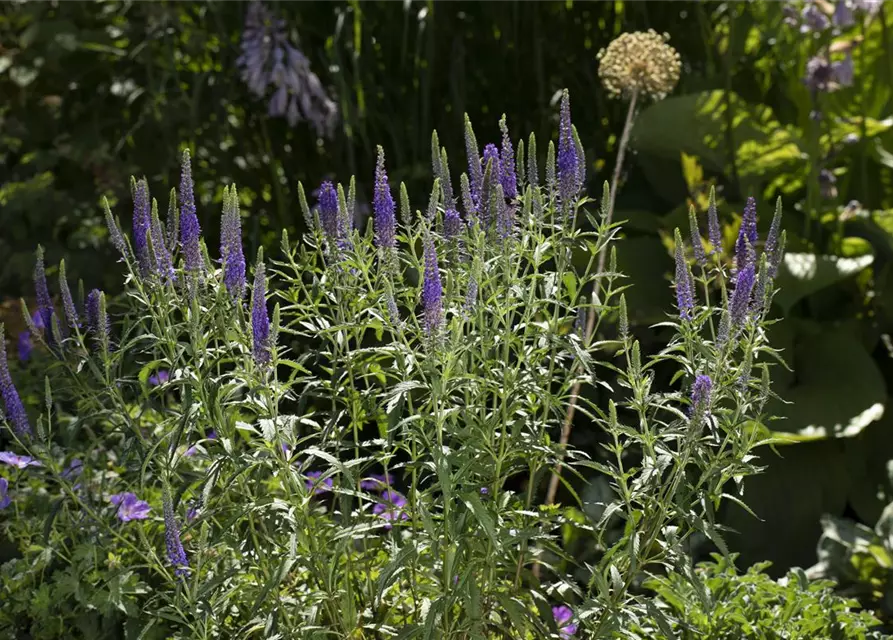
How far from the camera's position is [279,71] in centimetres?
405

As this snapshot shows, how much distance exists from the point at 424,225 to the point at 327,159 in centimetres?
282

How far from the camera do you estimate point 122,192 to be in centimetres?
456

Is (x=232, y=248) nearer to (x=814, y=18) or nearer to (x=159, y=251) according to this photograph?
(x=159, y=251)

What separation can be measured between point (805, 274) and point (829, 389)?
0.35m

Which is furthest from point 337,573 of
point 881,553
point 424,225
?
point 881,553

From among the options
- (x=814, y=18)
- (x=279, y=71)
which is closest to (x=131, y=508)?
(x=279, y=71)

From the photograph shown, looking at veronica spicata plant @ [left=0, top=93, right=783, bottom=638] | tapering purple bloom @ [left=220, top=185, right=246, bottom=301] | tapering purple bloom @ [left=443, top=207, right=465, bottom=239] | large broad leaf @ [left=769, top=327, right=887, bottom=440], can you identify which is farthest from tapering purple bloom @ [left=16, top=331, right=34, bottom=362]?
large broad leaf @ [left=769, top=327, right=887, bottom=440]

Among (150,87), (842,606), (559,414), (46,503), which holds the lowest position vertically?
(842,606)

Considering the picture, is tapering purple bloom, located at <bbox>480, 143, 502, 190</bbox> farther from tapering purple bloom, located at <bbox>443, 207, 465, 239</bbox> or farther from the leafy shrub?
the leafy shrub

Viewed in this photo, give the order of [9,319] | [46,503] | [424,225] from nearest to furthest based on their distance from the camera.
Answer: [424,225] < [46,503] < [9,319]

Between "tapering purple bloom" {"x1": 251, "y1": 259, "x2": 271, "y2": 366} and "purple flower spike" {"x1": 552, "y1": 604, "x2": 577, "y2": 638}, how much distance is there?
2.38 feet

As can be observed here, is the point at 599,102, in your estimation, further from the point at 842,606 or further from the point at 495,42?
the point at 842,606

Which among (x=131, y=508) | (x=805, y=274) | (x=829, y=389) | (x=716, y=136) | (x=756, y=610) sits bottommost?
(x=829, y=389)

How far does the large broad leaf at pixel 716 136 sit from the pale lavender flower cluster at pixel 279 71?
1.10 meters
